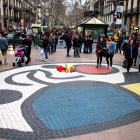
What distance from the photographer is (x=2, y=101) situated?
604 centimetres

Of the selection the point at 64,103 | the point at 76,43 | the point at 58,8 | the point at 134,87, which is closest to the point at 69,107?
the point at 64,103

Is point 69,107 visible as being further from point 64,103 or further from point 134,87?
point 134,87

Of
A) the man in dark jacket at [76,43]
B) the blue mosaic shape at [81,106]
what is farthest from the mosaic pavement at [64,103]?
the man in dark jacket at [76,43]

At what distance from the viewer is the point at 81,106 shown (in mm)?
5707

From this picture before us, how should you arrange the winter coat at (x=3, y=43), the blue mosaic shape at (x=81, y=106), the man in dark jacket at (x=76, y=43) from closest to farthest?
1. the blue mosaic shape at (x=81, y=106)
2. the winter coat at (x=3, y=43)
3. the man in dark jacket at (x=76, y=43)

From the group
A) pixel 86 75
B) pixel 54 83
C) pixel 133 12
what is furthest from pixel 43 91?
pixel 133 12

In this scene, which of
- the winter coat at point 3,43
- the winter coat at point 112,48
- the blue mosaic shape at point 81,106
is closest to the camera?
the blue mosaic shape at point 81,106

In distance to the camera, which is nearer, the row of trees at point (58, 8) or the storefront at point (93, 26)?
the storefront at point (93, 26)

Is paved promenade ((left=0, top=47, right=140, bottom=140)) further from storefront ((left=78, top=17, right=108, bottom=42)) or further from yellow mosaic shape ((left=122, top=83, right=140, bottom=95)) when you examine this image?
storefront ((left=78, top=17, right=108, bottom=42))

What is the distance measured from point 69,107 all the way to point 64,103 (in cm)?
34

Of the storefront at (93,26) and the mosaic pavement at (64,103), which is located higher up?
the storefront at (93,26)

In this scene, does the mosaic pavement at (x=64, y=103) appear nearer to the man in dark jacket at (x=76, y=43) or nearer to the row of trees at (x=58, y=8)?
the man in dark jacket at (x=76, y=43)

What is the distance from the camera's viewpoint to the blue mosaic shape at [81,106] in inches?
191

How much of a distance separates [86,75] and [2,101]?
14.7 feet
